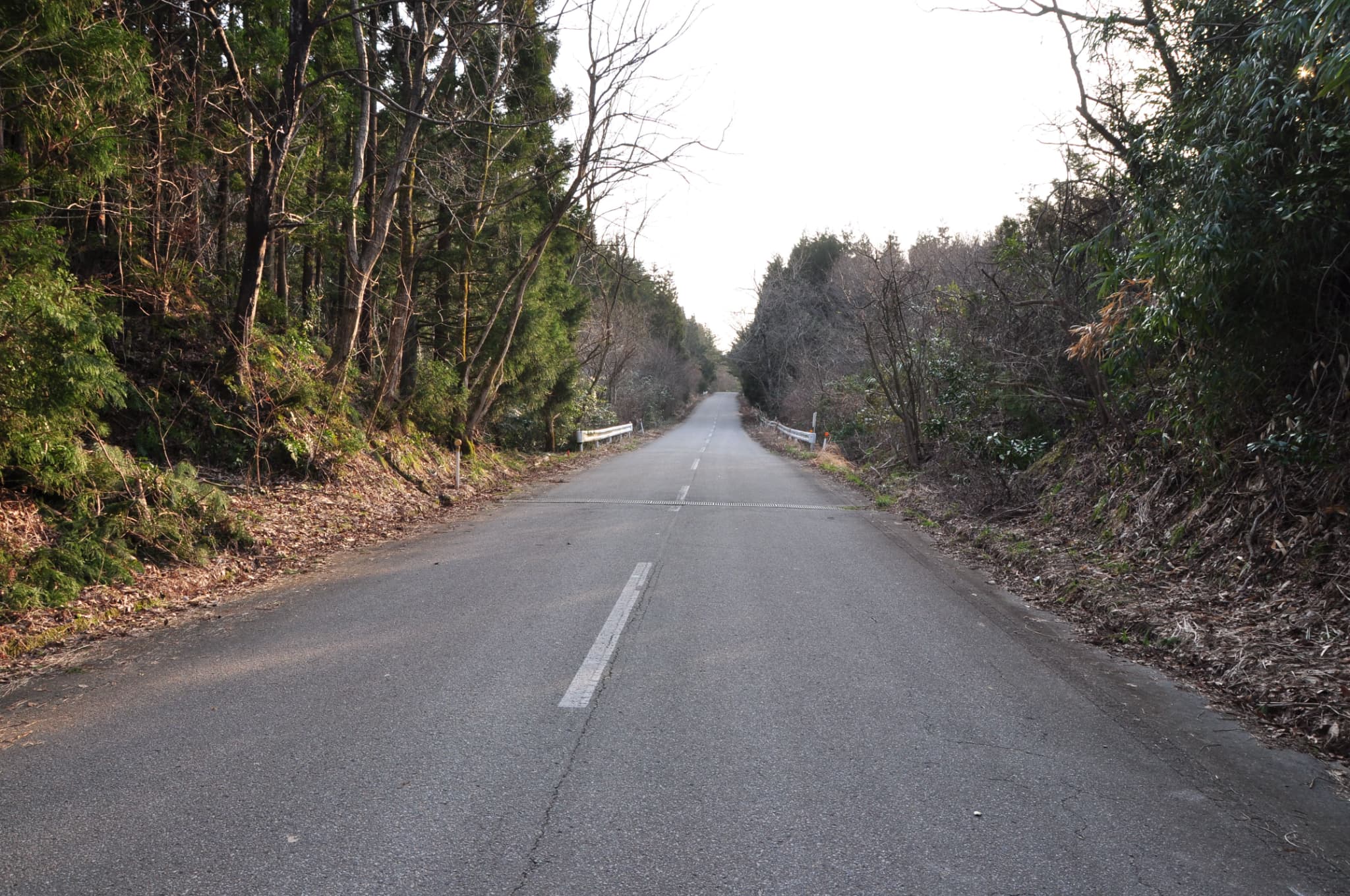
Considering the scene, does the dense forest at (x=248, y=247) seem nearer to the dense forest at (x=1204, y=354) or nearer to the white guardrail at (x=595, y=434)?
the white guardrail at (x=595, y=434)

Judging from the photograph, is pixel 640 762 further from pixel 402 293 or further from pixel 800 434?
pixel 800 434

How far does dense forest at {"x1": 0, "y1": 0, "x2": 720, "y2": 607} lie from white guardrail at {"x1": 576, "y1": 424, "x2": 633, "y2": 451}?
4.86 m

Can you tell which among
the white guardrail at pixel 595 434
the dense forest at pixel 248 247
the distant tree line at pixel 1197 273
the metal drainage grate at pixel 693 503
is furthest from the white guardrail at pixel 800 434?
the metal drainage grate at pixel 693 503

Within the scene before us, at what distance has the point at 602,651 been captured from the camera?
547 centimetres

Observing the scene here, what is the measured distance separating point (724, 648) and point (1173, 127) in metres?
6.77

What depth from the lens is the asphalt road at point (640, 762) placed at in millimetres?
2973

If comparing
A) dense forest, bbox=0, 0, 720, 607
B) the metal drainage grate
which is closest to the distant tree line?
the metal drainage grate

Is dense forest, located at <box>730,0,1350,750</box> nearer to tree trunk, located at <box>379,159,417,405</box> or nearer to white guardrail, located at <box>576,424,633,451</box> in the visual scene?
tree trunk, located at <box>379,159,417,405</box>

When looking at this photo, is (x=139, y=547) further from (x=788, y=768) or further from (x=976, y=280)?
(x=976, y=280)

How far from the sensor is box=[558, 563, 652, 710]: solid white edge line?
461 cm

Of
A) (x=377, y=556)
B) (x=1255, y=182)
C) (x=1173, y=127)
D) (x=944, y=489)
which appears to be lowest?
(x=377, y=556)

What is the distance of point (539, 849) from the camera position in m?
3.06

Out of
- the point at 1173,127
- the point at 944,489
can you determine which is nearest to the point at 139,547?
the point at 1173,127

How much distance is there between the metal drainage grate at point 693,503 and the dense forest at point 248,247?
134 inches
